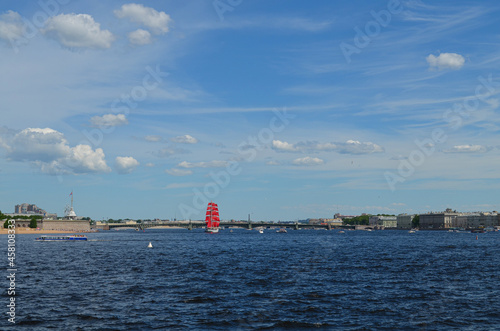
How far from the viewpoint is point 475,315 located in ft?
106

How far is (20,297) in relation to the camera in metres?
38.4

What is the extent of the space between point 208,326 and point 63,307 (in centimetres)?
1191

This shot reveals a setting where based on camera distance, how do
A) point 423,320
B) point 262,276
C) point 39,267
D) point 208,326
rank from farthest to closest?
point 39,267 < point 262,276 < point 423,320 < point 208,326

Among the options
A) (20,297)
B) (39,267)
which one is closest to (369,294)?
(20,297)

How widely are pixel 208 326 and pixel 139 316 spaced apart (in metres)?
5.51

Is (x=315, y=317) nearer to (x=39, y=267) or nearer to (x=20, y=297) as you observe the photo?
(x=20, y=297)

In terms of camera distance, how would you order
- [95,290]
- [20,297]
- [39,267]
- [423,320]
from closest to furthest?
[423,320], [20,297], [95,290], [39,267]

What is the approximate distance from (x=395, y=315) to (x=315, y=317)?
5.32 m

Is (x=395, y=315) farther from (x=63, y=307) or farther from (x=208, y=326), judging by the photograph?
(x=63, y=307)

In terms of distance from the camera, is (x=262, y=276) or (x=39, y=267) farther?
(x=39, y=267)

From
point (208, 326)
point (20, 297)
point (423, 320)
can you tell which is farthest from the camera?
point (20, 297)

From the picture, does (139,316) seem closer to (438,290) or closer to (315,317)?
(315,317)

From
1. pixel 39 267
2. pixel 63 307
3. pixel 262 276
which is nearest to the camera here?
pixel 63 307

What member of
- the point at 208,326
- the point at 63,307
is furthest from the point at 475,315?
the point at 63,307
